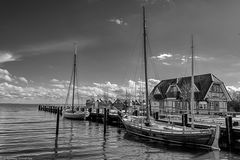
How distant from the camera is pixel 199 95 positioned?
4381 cm

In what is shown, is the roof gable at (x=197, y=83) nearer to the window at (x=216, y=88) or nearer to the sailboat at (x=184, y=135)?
the window at (x=216, y=88)

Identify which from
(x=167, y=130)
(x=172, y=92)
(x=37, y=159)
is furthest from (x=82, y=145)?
(x=172, y=92)

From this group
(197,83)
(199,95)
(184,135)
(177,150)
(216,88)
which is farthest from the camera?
(197,83)

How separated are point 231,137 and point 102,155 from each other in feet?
35.3

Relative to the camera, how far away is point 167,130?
20.6 meters

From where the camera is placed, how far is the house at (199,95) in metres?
43.1

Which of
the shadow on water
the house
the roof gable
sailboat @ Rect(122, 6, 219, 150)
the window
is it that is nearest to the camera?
the shadow on water

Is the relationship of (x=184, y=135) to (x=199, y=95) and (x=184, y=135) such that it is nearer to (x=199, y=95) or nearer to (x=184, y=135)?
(x=184, y=135)

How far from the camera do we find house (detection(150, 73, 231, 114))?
4312 cm

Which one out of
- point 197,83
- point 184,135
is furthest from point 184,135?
point 197,83

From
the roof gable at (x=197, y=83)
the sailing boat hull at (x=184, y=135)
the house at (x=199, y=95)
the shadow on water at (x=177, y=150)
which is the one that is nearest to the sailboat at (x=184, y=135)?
the sailing boat hull at (x=184, y=135)

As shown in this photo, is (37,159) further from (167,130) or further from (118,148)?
(167,130)

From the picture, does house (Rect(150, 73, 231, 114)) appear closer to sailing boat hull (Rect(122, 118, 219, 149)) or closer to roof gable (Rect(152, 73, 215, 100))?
roof gable (Rect(152, 73, 215, 100))

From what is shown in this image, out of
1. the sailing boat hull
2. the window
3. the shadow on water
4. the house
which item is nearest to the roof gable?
the house
